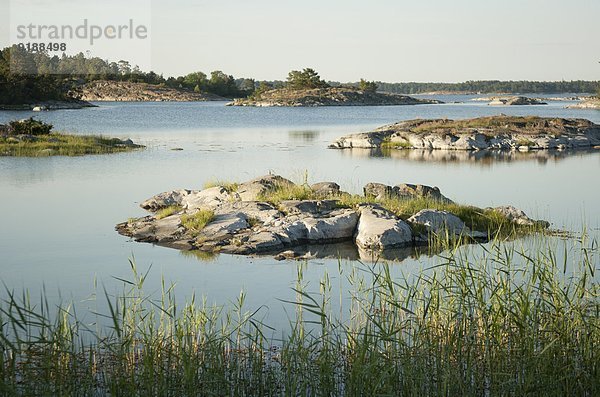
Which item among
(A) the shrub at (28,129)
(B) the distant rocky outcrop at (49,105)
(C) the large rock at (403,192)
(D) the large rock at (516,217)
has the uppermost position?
(B) the distant rocky outcrop at (49,105)

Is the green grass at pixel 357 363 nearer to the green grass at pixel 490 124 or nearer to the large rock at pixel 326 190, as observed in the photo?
the large rock at pixel 326 190

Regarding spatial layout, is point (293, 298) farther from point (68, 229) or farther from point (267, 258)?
point (68, 229)

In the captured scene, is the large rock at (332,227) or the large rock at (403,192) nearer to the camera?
the large rock at (332,227)

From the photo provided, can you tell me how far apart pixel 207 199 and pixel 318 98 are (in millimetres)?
103936

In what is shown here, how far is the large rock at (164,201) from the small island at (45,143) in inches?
497

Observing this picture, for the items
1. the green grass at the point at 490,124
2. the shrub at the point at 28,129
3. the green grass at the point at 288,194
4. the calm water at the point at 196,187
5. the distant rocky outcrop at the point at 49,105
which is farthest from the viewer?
the distant rocky outcrop at the point at 49,105

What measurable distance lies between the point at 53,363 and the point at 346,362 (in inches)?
94.2

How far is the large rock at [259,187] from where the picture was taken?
16.0 metres

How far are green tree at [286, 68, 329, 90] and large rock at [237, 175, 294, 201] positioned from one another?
373 feet

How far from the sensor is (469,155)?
3297 centimetres

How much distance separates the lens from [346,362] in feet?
22.5

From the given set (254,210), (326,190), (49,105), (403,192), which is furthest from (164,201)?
(49,105)

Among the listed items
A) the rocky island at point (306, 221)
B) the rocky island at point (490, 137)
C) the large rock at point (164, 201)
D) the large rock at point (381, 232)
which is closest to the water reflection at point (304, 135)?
the rocky island at point (490, 137)

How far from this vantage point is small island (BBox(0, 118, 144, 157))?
29062 millimetres
